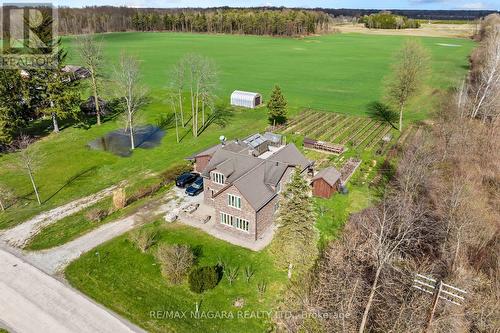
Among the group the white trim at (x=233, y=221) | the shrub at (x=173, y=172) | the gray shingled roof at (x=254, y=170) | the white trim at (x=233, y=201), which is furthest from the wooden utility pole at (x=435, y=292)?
the shrub at (x=173, y=172)

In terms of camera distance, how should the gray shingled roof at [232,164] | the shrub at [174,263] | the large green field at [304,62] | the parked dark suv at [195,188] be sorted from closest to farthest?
1. the shrub at [174,263]
2. the gray shingled roof at [232,164]
3. the parked dark suv at [195,188]
4. the large green field at [304,62]

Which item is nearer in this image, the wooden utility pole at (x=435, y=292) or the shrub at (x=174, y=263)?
the wooden utility pole at (x=435, y=292)

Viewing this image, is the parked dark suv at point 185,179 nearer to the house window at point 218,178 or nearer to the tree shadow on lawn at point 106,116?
the house window at point 218,178

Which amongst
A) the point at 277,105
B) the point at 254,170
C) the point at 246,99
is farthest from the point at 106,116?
the point at 254,170

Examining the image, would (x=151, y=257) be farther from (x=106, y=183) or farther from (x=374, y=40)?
(x=374, y=40)

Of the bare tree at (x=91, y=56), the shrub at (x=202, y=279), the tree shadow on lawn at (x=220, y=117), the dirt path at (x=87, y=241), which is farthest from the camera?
the tree shadow on lawn at (x=220, y=117)
